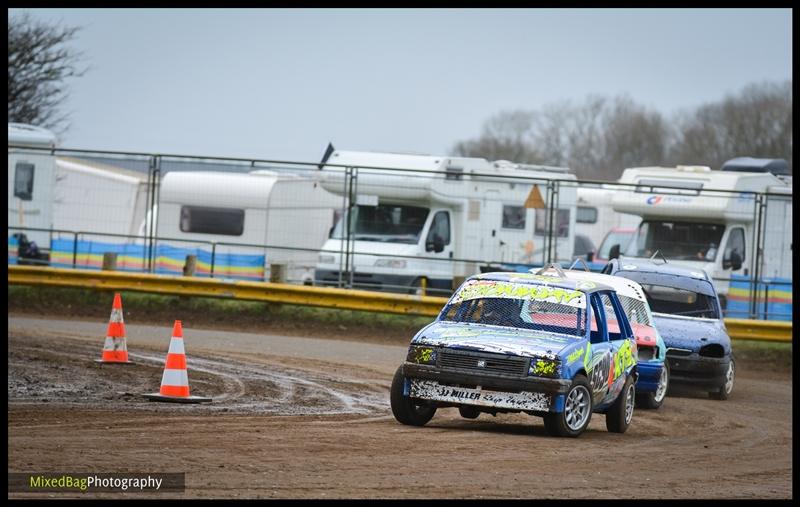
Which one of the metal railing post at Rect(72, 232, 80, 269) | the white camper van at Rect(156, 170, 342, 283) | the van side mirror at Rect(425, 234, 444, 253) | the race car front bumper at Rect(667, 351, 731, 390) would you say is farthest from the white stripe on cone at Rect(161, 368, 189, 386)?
the van side mirror at Rect(425, 234, 444, 253)

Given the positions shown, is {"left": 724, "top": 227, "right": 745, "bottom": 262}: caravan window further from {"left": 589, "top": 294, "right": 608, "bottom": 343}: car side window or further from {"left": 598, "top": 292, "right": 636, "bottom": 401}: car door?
{"left": 589, "top": 294, "right": 608, "bottom": 343}: car side window

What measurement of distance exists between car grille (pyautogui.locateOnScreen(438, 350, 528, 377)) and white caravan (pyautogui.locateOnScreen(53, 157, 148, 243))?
15.9m

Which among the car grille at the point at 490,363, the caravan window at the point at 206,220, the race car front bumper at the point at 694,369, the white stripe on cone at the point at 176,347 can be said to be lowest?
the race car front bumper at the point at 694,369

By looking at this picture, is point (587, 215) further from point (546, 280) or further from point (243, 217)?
point (546, 280)

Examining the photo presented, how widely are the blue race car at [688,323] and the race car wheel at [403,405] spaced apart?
19.5 feet

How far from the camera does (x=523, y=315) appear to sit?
1363cm

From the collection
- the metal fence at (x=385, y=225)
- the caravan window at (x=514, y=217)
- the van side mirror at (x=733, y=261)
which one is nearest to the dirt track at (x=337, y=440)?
the metal fence at (x=385, y=225)

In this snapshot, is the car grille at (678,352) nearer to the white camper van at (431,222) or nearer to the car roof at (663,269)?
the car roof at (663,269)

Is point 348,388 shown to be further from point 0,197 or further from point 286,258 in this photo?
point 286,258

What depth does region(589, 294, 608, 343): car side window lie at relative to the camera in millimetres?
13808

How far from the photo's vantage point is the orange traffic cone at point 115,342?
670 inches

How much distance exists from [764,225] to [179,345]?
47.4 feet

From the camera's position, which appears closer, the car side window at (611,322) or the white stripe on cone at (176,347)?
the white stripe on cone at (176,347)

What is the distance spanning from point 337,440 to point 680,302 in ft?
29.1
